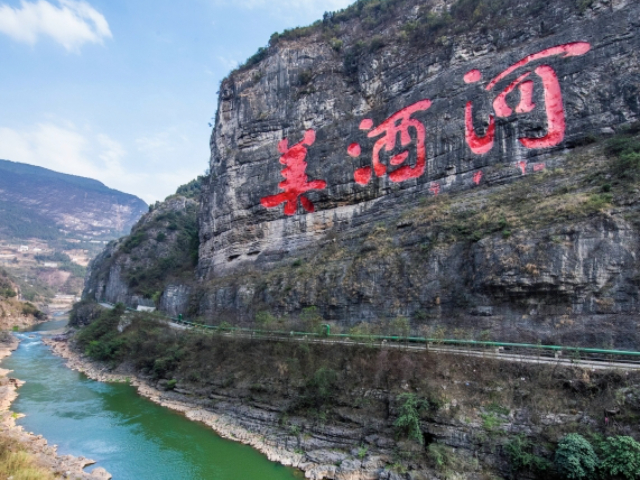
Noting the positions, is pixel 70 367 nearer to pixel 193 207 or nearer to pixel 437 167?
pixel 437 167

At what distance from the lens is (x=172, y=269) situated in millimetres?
32656

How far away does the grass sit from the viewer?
844 centimetres

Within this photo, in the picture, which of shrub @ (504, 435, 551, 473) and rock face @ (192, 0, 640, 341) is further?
rock face @ (192, 0, 640, 341)

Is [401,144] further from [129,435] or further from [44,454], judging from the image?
[44,454]

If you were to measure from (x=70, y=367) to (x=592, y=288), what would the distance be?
86.8ft

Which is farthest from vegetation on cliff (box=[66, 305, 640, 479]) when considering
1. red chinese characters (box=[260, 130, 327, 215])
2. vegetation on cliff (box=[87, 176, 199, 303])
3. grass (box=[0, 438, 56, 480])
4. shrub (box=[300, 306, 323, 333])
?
vegetation on cliff (box=[87, 176, 199, 303])

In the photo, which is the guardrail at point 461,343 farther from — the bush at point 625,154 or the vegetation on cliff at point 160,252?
the vegetation on cliff at point 160,252

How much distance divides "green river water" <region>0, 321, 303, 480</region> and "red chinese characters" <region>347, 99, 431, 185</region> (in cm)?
1317

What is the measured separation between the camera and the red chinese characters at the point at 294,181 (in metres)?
21.6

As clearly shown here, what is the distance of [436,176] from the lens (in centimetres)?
1789

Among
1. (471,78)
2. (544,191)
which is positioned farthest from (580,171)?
(471,78)

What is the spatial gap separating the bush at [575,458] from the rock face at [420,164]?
137 inches

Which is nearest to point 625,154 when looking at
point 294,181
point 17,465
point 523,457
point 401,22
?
point 523,457

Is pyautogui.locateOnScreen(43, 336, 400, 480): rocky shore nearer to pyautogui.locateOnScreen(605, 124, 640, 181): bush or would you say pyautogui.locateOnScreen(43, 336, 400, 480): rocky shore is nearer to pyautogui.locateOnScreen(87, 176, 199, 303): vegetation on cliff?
pyautogui.locateOnScreen(605, 124, 640, 181): bush
